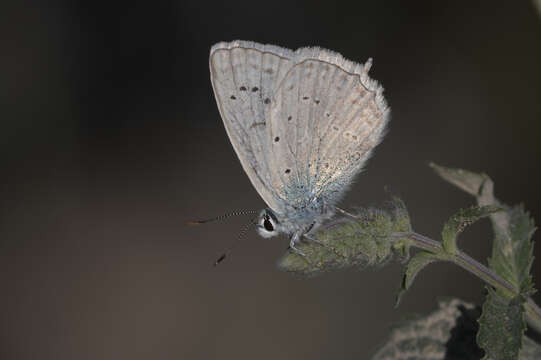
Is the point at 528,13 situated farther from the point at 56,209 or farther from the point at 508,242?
the point at 56,209

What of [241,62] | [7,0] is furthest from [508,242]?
[7,0]

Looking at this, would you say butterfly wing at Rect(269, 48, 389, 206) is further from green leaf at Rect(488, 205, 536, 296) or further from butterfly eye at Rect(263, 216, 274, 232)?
green leaf at Rect(488, 205, 536, 296)

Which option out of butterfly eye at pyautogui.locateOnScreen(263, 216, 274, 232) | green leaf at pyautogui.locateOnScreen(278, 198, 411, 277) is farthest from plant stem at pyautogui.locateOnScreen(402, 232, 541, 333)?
butterfly eye at pyautogui.locateOnScreen(263, 216, 274, 232)

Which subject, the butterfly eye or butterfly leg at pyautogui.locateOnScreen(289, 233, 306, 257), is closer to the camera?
butterfly leg at pyautogui.locateOnScreen(289, 233, 306, 257)

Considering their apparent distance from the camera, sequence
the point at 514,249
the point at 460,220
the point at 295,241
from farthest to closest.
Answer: the point at 295,241
the point at 514,249
the point at 460,220

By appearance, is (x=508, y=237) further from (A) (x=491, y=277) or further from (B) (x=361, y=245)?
(B) (x=361, y=245)

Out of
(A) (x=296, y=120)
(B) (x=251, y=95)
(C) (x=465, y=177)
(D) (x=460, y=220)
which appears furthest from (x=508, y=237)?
(B) (x=251, y=95)
